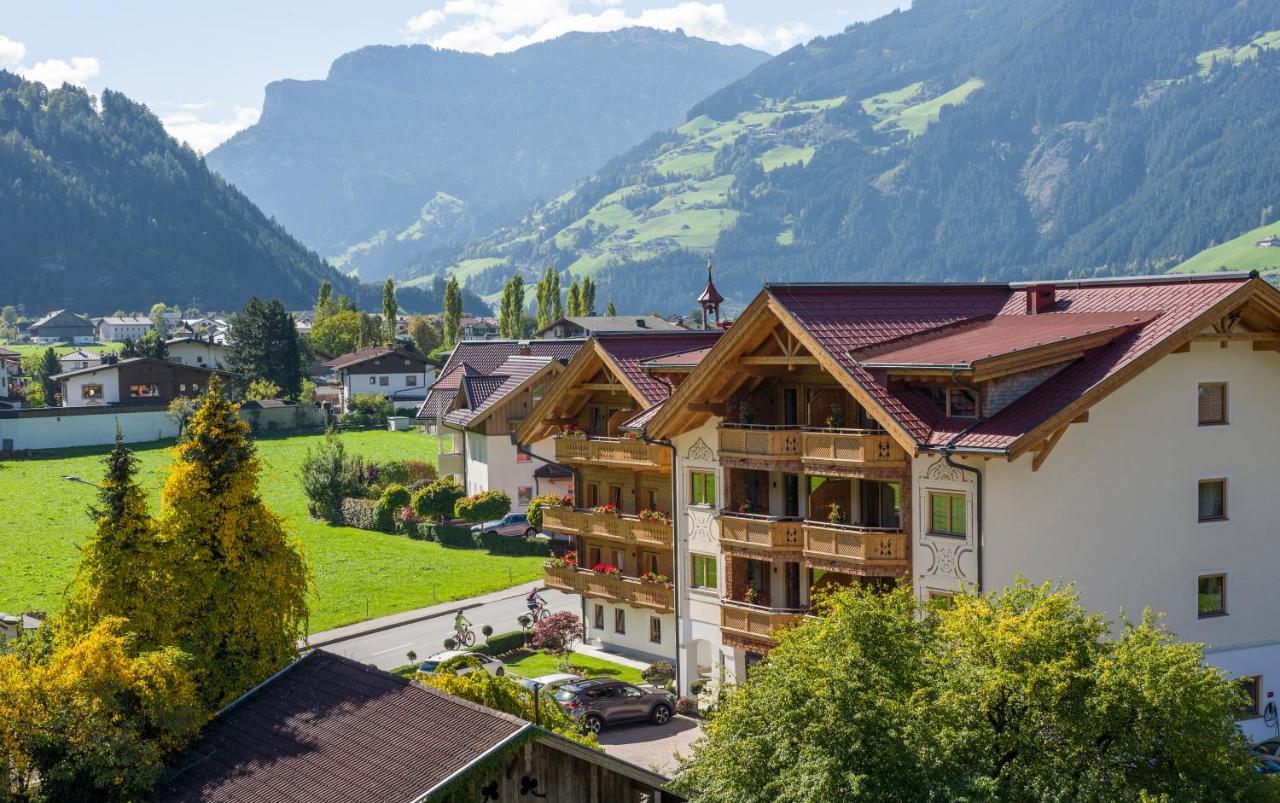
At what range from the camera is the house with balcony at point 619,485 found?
154 ft

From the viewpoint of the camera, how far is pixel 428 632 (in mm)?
55375

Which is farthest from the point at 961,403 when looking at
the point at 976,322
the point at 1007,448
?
the point at 976,322

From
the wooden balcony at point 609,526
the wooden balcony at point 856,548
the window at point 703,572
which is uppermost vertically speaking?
the wooden balcony at point 856,548

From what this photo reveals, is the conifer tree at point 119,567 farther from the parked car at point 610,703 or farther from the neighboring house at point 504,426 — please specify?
the neighboring house at point 504,426

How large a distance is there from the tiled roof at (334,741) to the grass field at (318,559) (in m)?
19.4

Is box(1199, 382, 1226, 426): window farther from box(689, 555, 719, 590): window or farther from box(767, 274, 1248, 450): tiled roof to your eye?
box(689, 555, 719, 590): window

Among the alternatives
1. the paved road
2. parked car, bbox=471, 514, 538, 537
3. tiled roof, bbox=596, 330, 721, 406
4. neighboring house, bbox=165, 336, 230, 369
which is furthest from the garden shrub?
neighboring house, bbox=165, 336, 230, 369

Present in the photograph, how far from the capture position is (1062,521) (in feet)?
113

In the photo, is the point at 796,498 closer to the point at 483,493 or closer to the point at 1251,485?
the point at 1251,485

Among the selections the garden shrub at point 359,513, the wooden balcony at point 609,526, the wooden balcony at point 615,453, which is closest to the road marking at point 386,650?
the wooden balcony at point 609,526

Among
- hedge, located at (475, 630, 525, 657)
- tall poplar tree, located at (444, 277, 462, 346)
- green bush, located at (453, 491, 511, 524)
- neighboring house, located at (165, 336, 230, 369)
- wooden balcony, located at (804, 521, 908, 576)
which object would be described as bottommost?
hedge, located at (475, 630, 525, 657)

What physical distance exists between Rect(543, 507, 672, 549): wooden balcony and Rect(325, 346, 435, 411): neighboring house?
91844mm

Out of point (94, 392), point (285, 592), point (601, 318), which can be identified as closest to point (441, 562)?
point (285, 592)

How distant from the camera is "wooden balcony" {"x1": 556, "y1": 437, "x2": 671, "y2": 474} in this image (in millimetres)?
46625
